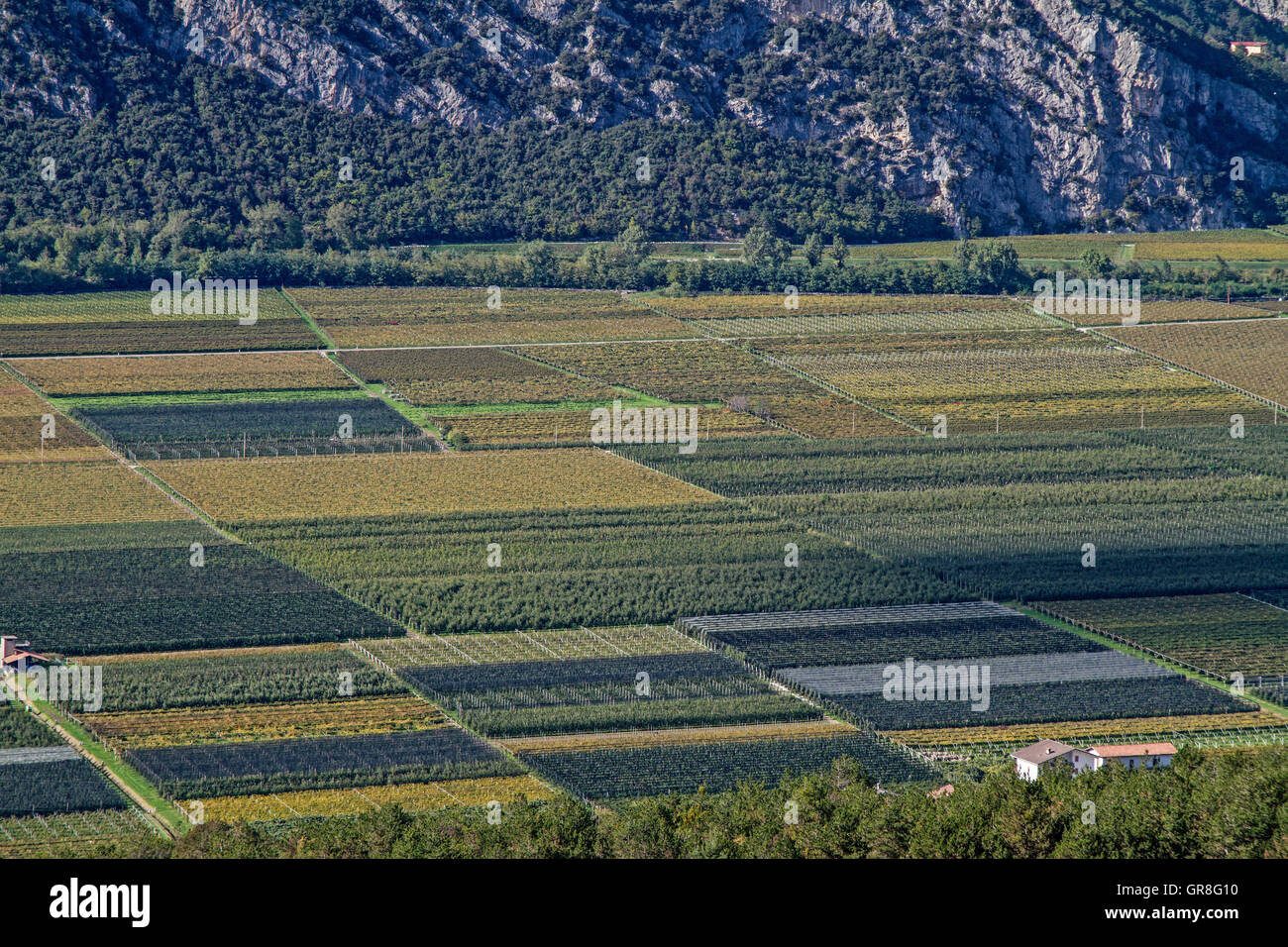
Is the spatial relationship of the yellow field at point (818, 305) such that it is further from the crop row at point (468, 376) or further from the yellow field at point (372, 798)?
the yellow field at point (372, 798)

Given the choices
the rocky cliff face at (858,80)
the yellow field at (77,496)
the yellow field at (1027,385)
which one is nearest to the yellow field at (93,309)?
the yellow field at (77,496)

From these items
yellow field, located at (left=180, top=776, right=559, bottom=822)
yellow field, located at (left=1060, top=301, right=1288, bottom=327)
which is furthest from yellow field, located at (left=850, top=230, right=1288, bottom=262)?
yellow field, located at (left=180, top=776, right=559, bottom=822)

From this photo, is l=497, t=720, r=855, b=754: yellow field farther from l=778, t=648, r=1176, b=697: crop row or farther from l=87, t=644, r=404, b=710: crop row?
l=87, t=644, r=404, b=710: crop row

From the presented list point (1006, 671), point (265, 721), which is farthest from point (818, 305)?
point (265, 721)

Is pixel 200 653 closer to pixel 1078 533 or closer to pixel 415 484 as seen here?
pixel 415 484
